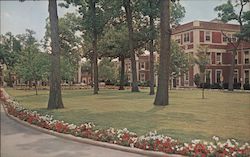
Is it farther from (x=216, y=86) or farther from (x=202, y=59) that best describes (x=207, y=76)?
(x=202, y=59)

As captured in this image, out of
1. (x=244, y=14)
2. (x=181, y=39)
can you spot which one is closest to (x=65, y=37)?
(x=181, y=39)

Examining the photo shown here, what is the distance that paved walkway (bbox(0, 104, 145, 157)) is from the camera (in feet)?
22.6

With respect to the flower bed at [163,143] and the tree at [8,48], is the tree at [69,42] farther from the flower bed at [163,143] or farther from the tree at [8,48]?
the flower bed at [163,143]

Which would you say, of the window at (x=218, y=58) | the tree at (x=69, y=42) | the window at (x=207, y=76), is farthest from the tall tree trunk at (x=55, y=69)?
the tree at (x=69, y=42)

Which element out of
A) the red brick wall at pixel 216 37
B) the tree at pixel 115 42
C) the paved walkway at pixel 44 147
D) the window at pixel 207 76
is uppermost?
the red brick wall at pixel 216 37

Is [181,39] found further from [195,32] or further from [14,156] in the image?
[14,156]

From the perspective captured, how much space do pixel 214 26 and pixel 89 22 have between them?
892 inches

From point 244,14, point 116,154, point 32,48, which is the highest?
point 244,14

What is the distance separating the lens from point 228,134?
845 centimetres

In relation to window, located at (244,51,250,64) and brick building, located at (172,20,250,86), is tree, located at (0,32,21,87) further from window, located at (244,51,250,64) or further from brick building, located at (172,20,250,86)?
window, located at (244,51,250,64)

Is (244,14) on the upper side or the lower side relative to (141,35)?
upper

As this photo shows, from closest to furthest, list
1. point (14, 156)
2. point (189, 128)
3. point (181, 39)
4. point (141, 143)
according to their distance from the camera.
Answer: point (14, 156) → point (141, 143) → point (189, 128) → point (181, 39)

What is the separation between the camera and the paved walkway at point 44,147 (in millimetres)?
6895

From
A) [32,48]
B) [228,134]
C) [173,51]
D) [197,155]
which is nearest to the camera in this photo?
[197,155]
